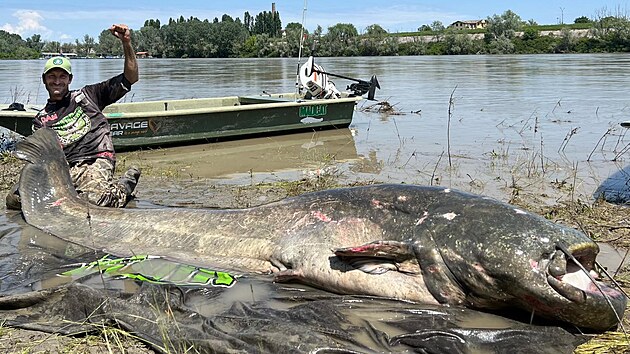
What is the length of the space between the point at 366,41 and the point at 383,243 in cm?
7379

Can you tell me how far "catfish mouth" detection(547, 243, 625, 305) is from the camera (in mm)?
3314

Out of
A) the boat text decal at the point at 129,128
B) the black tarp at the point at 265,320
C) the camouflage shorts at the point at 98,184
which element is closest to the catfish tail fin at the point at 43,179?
the camouflage shorts at the point at 98,184

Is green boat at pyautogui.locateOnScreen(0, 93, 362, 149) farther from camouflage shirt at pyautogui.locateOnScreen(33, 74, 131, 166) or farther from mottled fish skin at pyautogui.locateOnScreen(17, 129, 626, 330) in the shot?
mottled fish skin at pyautogui.locateOnScreen(17, 129, 626, 330)

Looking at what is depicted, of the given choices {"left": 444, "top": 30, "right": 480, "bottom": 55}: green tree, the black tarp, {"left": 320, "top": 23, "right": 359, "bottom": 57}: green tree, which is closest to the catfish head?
the black tarp

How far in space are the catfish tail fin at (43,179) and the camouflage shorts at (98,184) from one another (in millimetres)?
495

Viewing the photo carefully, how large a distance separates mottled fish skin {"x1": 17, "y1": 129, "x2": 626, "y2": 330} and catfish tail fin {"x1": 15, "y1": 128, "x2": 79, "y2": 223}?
1.5 inches

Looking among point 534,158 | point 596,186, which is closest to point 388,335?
point 596,186

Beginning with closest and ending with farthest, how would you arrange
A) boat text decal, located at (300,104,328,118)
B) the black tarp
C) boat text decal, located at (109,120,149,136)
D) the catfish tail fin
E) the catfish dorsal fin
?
the black tarp
the catfish tail fin
the catfish dorsal fin
boat text decal, located at (109,120,149,136)
boat text decal, located at (300,104,328,118)

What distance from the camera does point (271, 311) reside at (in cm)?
368

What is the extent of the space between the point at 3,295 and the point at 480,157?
716 cm

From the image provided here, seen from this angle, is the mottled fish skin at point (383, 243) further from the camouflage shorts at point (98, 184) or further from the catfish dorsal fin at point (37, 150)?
the camouflage shorts at point (98, 184)

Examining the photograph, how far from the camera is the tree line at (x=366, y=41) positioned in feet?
224

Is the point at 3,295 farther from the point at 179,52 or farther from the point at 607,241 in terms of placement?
the point at 179,52

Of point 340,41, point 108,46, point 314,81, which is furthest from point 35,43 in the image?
point 314,81
